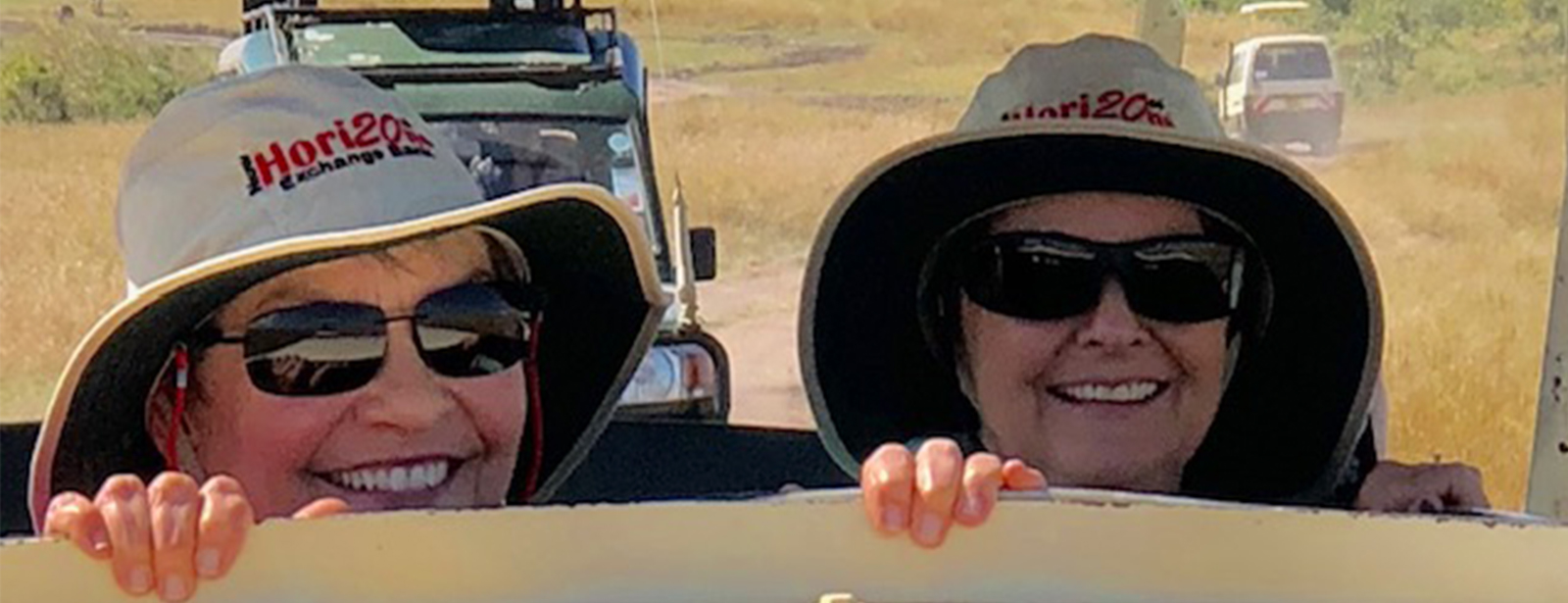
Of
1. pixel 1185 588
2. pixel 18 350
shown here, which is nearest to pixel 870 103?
pixel 18 350

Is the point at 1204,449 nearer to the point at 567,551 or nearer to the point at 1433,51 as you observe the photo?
the point at 567,551

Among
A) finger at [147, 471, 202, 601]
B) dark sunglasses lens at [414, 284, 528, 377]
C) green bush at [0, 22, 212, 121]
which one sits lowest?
green bush at [0, 22, 212, 121]

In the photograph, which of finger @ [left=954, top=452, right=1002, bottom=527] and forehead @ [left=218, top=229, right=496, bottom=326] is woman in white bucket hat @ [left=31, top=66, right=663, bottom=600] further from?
finger @ [left=954, top=452, right=1002, bottom=527]

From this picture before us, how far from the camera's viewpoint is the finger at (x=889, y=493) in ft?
4.50

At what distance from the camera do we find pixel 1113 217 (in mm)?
2291

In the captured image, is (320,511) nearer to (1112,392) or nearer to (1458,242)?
(1112,392)

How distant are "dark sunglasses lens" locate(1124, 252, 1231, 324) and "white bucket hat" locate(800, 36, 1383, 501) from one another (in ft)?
0.23

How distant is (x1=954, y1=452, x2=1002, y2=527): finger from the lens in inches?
54.3

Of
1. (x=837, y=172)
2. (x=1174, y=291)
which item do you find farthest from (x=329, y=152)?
(x=837, y=172)

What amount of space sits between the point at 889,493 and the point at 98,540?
1.37 feet

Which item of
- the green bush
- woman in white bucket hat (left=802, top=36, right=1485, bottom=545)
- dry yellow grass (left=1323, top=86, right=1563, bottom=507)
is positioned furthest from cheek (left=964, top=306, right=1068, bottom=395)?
the green bush

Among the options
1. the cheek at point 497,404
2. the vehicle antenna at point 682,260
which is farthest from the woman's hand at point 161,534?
the vehicle antenna at point 682,260

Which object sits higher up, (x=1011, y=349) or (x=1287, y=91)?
(x=1011, y=349)

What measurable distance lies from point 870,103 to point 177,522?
348 inches
